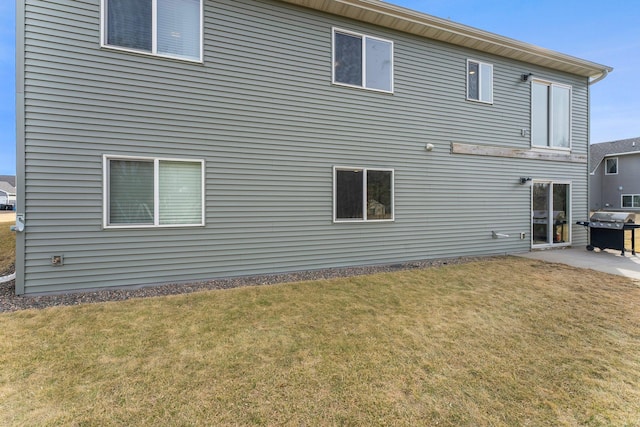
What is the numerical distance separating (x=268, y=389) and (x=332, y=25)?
6701 millimetres

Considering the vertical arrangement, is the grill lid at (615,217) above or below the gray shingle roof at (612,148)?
below

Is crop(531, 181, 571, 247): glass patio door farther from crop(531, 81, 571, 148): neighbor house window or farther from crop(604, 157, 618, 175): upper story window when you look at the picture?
crop(604, 157, 618, 175): upper story window

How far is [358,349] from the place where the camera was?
305 centimetres

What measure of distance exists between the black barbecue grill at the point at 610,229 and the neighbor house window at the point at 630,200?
21.8 m

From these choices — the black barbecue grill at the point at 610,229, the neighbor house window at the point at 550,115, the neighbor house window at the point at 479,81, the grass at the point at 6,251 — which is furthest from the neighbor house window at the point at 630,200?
the grass at the point at 6,251

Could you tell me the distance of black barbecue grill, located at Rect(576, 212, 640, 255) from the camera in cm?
762

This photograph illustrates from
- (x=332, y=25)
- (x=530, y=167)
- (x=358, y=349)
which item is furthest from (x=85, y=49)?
(x=530, y=167)

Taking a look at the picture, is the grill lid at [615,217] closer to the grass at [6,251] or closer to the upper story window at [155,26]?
the upper story window at [155,26]

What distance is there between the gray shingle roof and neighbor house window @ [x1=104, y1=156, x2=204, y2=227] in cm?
3154

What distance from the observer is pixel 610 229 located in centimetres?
791

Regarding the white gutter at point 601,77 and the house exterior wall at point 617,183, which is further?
the house exterior wall at point 617,183

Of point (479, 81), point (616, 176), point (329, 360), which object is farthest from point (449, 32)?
point (616, 176)

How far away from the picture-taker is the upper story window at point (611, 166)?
2393cm

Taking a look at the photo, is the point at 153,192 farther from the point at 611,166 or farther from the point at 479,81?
the point at 611,166
